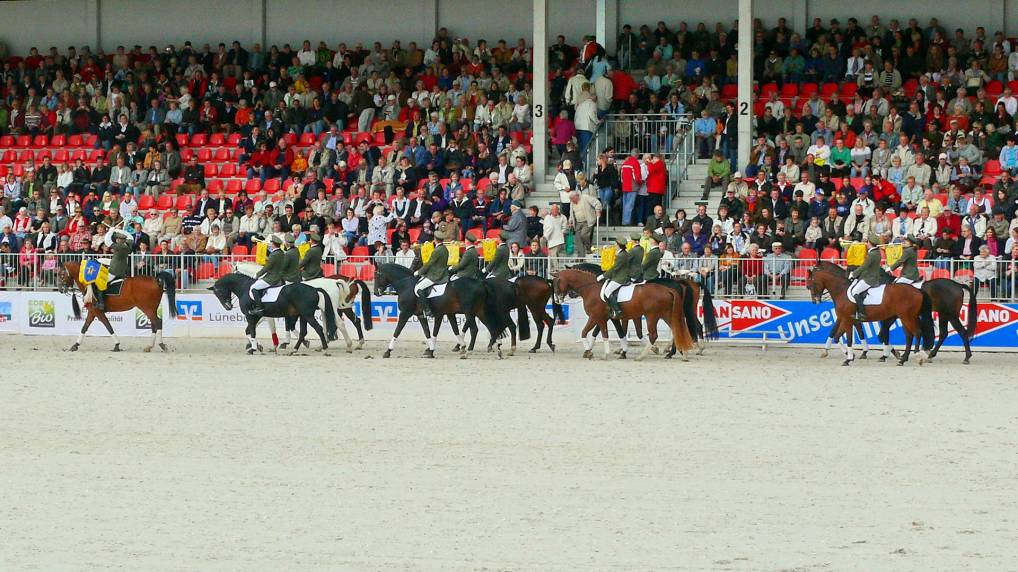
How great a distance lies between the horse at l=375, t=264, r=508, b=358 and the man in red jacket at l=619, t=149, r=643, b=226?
5.92 meters

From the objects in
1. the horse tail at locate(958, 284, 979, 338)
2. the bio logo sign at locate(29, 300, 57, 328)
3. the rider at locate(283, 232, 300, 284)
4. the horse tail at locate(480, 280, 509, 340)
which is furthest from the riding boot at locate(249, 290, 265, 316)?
the horse tail at locate(958, 284, 979, 338)

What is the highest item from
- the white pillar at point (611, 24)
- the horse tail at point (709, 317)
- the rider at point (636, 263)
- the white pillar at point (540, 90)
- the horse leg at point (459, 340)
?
the white pillar at point (611, 24)

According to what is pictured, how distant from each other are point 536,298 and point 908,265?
5653 millimetres

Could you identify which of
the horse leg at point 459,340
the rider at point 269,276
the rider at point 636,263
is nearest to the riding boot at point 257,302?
the rider at point 269,276

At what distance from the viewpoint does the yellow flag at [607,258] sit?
22.6m

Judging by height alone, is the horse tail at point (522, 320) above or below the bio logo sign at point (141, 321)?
above

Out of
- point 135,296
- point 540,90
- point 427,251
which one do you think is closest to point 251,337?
point 135,296

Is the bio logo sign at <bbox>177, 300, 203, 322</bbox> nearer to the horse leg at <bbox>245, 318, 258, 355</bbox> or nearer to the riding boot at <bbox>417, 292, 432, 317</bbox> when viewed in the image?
the horse leg at <bbox>245, 318, 258, 355</bbox>

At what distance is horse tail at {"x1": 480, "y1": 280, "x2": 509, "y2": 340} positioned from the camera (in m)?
22.7

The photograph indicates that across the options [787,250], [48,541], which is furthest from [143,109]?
[48,541]

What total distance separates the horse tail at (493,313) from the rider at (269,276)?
310 centimetres

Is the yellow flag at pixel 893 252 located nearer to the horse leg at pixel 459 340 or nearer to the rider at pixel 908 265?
the rider at pixel 908 265

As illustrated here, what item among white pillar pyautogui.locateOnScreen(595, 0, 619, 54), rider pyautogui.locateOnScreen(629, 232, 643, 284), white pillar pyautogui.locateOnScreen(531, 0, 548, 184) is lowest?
rider pyautogui.locateOnScreen(629, 232, 643, 284)

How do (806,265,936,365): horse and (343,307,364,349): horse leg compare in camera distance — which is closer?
(806,265,936,365): horse
